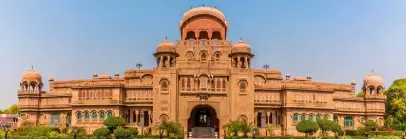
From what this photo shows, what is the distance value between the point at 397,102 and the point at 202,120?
25.6 meters

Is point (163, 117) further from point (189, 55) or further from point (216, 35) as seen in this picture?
point (216, 35)

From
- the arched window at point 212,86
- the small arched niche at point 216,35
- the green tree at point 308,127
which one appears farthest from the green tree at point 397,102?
the arched window at point 212,86

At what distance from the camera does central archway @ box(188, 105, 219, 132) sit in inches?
1870

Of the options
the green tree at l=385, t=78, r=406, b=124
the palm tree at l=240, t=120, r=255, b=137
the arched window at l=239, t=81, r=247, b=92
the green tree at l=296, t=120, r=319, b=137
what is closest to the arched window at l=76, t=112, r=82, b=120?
the arched window at l=239, t=81, r=247, b=92

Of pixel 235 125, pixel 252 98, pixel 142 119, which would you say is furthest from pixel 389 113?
pixel 142 119

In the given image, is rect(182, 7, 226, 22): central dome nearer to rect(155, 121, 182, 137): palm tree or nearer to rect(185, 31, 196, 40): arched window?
rect(185, 31, 196, 40): arched window

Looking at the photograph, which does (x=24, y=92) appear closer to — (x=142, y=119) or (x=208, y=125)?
(x=142, y=119)

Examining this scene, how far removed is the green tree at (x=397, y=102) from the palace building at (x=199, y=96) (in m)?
4.80

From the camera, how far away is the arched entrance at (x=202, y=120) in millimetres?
46594

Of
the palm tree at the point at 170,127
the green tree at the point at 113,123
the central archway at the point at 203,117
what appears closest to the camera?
the palm tree at the point at 170,127

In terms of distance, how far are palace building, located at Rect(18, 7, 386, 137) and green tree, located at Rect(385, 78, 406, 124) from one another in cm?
480

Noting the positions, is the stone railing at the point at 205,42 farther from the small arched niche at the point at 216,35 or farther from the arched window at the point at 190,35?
the arched window at the point at 190,35

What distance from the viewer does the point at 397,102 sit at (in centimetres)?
6025

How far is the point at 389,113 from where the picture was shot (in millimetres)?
61750
